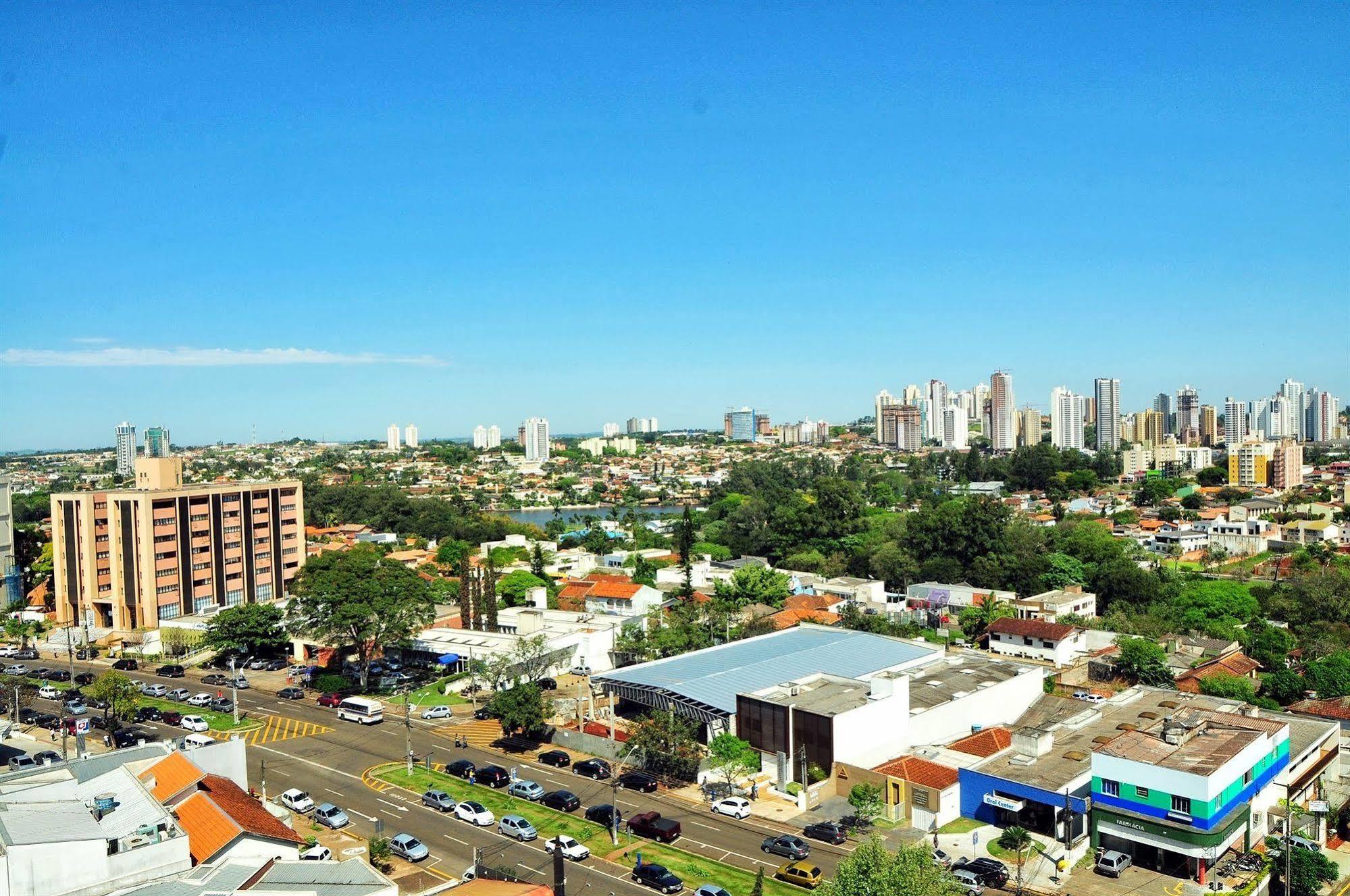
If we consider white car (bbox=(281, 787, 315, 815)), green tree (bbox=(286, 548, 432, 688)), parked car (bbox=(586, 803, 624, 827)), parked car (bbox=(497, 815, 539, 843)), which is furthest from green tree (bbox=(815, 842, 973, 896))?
green tree (bbox=(286, 548, 432, 688))

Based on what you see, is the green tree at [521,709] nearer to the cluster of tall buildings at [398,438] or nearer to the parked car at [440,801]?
the parked car at [440,801]

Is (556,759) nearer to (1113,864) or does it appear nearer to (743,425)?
(1113,864)

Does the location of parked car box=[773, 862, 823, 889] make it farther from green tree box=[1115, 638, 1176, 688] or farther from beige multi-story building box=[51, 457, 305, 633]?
beige multi-story building box=[51, 457, 305, 633]

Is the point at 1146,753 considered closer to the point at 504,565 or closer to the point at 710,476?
the point at 504,565

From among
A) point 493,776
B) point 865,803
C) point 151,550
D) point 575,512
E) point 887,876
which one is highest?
point 151,550

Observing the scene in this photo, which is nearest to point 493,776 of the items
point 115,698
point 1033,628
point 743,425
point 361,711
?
point 361,711
